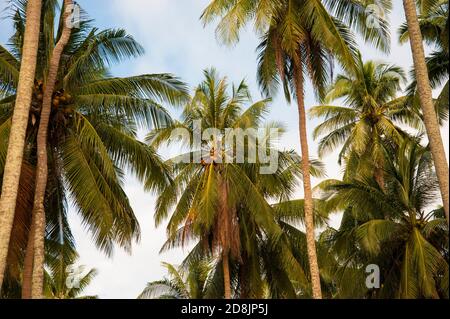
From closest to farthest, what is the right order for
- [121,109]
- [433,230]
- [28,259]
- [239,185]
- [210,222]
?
[28,259] < [121,109] < [433,230] < [210,222] < [239,185]

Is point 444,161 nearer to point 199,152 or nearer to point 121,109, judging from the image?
point 121,109

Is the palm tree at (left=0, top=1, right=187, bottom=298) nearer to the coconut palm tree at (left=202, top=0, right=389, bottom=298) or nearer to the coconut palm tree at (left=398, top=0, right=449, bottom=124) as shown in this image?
the coconut palm tree at (left=202, top=0, right=389, bottom=298)

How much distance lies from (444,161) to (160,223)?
14170mm

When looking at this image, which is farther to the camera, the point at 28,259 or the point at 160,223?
the point at 160,223

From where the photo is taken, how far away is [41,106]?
15062 millimetres

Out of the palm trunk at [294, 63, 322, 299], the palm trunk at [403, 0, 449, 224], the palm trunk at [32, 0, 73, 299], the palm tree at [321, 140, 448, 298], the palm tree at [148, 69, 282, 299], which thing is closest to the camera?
the palm trunk at [403, 0, 449, 224]

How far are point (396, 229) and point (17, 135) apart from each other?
12060 millimetres

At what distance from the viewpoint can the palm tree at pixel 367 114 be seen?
26.6 meters

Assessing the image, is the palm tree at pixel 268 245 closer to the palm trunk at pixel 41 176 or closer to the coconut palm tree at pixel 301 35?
the coconut palm tree at pixel 301 35

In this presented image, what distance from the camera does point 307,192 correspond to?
16375 millimetres

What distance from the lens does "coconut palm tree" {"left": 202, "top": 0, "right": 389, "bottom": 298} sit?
16.5m

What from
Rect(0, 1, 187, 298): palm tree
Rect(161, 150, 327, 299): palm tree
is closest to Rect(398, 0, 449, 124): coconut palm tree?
Rect(161, 150, 327, 299): palm tree
